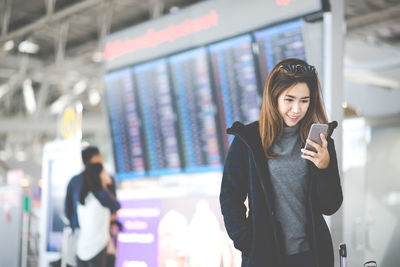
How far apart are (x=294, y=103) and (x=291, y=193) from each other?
34cm

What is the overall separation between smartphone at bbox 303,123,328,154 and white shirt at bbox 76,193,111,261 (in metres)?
2.65

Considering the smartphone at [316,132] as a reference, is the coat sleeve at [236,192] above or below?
below

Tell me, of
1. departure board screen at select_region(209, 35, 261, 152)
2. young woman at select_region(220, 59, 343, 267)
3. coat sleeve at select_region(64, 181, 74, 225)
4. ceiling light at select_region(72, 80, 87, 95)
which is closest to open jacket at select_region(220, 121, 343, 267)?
young woman at select_region(220, 59, 343, 267)

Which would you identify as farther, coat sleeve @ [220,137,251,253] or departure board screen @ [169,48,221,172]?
departure board screen @ [169,48,221,172]

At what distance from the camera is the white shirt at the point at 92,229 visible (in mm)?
4086

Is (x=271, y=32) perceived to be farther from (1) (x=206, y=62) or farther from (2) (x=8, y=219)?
(2) (x=8, y=219)

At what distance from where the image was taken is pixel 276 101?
196cm

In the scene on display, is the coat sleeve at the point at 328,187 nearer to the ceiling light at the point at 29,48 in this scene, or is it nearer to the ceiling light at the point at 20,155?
the ceiling light at the point at 29,48

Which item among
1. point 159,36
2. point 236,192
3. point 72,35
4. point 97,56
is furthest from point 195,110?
point 97,56

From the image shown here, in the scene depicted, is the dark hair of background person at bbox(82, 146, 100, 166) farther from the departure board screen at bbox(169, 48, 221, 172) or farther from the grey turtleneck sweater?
the grey turtleneck sweater

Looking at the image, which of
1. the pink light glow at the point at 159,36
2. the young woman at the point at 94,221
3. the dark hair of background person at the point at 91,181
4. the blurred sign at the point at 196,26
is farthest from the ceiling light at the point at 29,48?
the young woman at the point at 94,221

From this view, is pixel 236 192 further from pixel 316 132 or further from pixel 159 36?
pixel 159 36

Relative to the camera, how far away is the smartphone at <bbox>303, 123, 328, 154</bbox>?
1.84m

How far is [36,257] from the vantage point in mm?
7996
